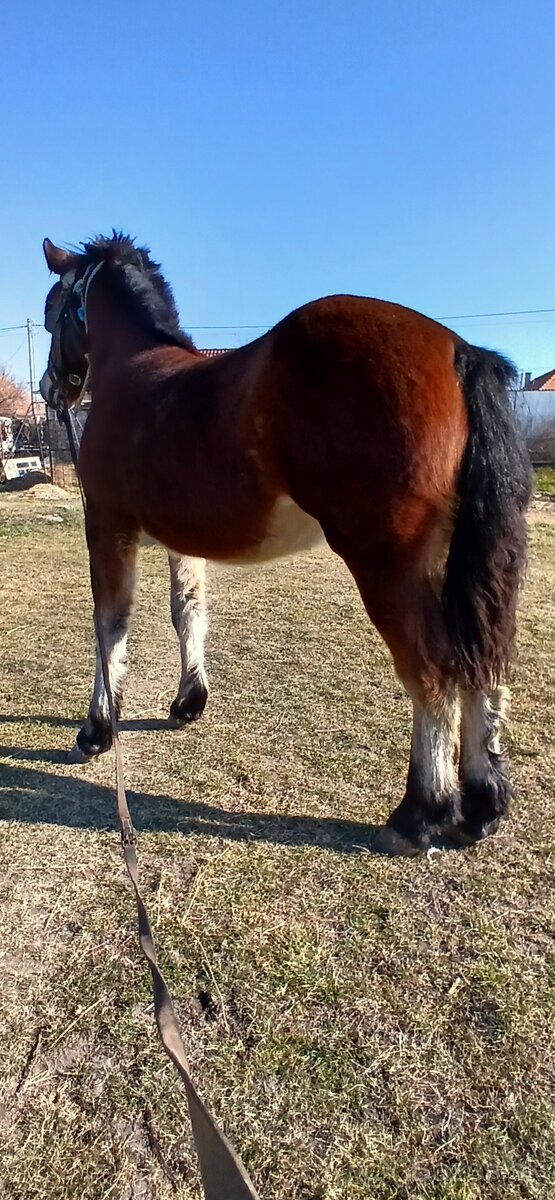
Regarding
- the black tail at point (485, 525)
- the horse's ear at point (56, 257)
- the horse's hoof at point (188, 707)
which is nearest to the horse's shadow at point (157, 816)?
the horse's hoof at point (188, 707)

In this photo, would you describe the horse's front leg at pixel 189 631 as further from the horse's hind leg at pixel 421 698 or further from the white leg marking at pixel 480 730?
the white leg marking at pixel 480 730

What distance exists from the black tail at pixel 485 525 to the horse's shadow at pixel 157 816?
81 centimetres

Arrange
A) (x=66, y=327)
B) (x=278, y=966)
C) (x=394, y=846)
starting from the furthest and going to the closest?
(x=66, y=327)
(x=394, y=846)
(x=278, y=966)

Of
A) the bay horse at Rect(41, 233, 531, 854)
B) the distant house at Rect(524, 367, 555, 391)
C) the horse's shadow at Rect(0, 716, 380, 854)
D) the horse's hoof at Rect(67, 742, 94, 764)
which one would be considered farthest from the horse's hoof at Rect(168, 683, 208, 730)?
the distant house at Rect(524, 367, 555, 391)

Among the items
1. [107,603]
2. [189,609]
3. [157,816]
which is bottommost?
[157,816]

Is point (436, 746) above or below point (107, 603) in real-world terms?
below

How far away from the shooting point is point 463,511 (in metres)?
2.23

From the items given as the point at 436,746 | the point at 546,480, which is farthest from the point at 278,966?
the point at 546,480

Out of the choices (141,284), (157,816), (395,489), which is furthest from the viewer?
(141,284)

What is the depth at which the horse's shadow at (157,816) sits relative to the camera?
2623 mm

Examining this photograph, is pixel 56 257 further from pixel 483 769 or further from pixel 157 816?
pixel 483 769

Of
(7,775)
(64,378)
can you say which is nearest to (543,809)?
(7,775)

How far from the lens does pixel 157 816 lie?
2777 millimetres

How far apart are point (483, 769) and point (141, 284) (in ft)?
9.37
